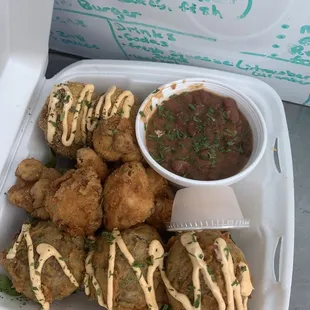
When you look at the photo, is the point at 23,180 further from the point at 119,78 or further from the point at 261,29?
the point at 261,29

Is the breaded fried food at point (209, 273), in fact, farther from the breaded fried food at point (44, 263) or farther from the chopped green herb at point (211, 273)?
the breaded fried food at point (44, 263)

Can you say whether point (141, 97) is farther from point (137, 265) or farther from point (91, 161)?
point (137, 265)

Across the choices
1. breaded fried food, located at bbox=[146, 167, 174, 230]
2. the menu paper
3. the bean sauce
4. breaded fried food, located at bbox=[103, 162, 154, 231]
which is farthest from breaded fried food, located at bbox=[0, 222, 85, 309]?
the menu paper

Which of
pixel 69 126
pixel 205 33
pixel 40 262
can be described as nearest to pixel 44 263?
pixel 40 262

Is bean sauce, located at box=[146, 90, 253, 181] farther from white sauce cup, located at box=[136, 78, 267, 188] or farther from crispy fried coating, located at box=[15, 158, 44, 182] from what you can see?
crispy fried coating, located at box=[15, 158, 44, 182]

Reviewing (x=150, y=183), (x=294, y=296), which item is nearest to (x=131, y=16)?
(x=150, y=183)

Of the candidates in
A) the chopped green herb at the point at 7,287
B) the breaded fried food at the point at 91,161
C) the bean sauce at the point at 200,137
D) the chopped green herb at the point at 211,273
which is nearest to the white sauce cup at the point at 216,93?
the bean sauce at the point at 200,137
